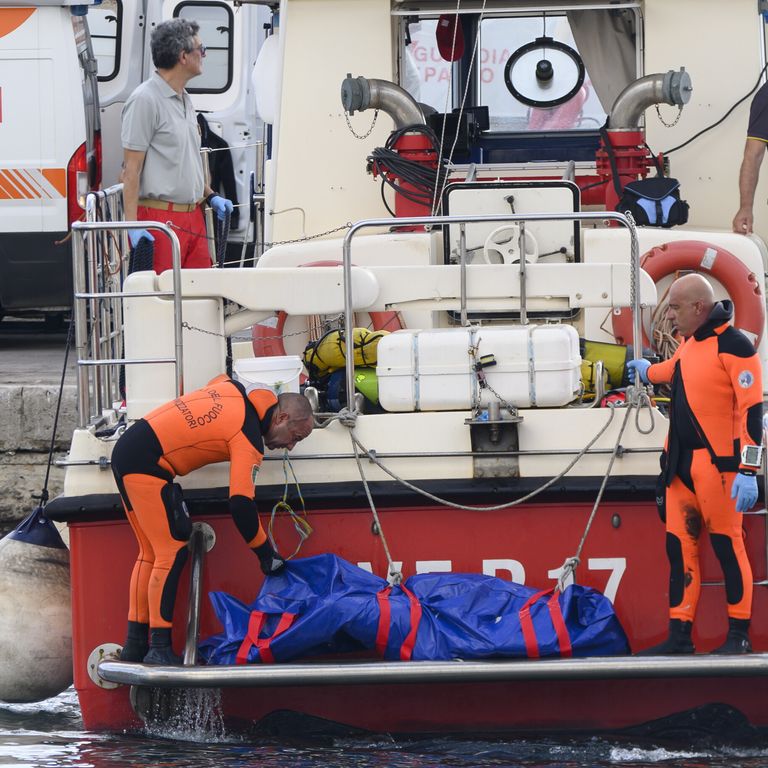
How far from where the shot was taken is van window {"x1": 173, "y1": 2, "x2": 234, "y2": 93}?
11805 millimetres

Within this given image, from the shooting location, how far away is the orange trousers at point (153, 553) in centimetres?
510

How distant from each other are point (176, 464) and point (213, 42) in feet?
24.3

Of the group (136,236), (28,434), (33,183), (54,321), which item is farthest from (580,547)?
(54,321)

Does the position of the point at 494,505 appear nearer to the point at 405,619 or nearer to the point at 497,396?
the point at 497,396

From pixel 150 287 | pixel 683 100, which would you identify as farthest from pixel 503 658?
pixel 683 100

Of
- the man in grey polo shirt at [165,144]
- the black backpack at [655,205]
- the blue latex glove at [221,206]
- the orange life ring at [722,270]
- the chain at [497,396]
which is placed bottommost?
the chain at [497,396]

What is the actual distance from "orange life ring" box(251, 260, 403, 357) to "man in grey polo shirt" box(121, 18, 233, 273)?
75cm

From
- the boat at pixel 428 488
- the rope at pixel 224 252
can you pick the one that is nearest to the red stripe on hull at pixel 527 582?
the boat at pixel 428 488

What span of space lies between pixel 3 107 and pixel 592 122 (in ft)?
14.0

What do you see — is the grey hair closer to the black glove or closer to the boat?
the boat

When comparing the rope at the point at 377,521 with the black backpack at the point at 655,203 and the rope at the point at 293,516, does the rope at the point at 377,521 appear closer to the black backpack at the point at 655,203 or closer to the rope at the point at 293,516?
the rope at the point at 293,516

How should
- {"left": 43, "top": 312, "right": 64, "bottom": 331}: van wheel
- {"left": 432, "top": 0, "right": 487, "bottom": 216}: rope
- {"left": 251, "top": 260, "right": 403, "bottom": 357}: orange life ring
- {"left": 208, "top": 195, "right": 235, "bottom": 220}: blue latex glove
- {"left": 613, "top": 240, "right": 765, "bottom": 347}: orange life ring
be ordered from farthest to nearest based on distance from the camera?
{"left": 43, "top": 312, "right": 64, "bottom": 331}: van wheel, {"left": 208, "top": 195, "right": 235, "bottom": 220}: blue latex glove, {"left": 432, "top": 0, "right": 487, "bottom": 216}: rope, {"left": 251, "top": 260, "right": 403, "bottom": 357}: orange life ring, {"left": 613, "top": 240, "right": 765, "bottom": 347}: orange life ring

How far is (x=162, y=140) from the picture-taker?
7.02 m

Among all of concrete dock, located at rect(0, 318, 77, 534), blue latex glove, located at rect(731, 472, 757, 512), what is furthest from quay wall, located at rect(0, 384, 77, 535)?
blue latex glove, located at rect(731, 472, 757, 512)
